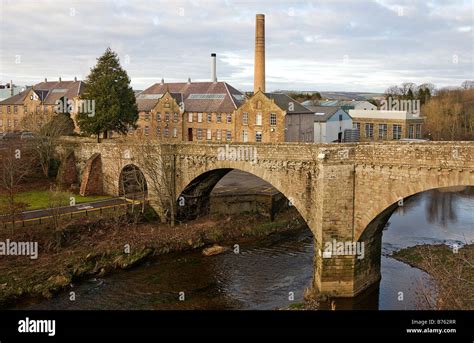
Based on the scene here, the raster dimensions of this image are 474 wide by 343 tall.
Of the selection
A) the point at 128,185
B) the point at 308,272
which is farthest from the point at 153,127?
the point at 308,272

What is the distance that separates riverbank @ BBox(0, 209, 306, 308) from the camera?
25.4 meters

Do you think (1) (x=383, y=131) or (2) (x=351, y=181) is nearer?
(2) (x=351, y=181)

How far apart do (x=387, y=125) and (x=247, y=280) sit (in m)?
45.9

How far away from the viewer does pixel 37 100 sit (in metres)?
70.8

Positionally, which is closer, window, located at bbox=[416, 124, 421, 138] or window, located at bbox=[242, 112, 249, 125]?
window, located at bbox=[242, 112, 249, 125]

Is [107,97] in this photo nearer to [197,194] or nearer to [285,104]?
[197,194]

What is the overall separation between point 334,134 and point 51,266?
1743 inches

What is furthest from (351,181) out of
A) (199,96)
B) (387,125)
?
(387,125)

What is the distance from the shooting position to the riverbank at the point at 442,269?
588 inches

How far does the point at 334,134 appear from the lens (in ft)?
206

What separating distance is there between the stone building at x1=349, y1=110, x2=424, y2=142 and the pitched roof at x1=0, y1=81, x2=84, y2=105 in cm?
4131

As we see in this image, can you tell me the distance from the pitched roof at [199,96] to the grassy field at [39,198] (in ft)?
69.7

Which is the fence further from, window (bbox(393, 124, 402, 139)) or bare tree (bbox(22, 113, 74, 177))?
window (bbox(393, 124, 402, 139))

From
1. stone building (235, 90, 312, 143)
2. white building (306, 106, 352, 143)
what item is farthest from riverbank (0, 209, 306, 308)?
white building (306, 106, 352, 143)
